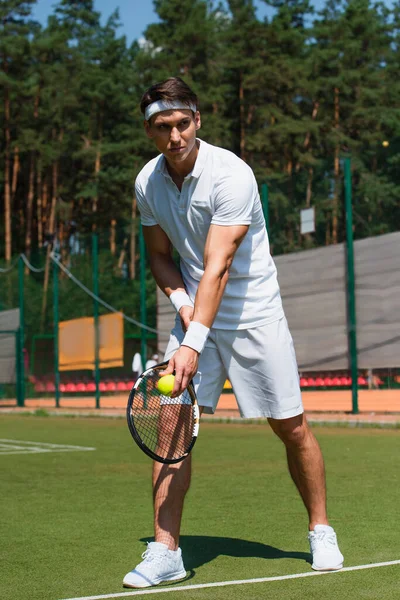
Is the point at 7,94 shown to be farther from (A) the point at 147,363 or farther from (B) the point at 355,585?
(B) the point at 355,585

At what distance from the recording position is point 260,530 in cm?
570

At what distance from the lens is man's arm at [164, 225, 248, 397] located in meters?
4.24

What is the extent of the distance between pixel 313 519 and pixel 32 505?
9.64 ft

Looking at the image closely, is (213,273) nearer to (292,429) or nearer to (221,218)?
(221,218)

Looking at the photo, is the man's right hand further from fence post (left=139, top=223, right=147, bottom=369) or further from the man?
fence post (left=139, top=223, right=147, bottom=369)

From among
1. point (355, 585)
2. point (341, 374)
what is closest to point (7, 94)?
point (341, 374)

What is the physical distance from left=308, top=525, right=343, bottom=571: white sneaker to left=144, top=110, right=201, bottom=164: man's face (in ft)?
5.61

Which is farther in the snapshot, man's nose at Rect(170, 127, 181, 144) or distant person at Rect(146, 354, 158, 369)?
distant person at Rect(146, 354, 158, 369)

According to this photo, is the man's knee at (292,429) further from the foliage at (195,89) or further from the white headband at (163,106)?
the foliage at (195,89)

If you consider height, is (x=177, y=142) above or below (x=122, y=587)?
above

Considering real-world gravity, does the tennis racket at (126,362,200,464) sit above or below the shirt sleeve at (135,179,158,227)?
below

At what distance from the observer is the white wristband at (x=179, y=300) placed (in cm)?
450

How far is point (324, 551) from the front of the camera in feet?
14.8

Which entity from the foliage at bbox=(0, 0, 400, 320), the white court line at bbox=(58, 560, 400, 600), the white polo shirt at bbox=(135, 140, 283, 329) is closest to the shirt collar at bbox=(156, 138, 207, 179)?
the white polo shirt at bbox=(135, 140, 283, 329)
